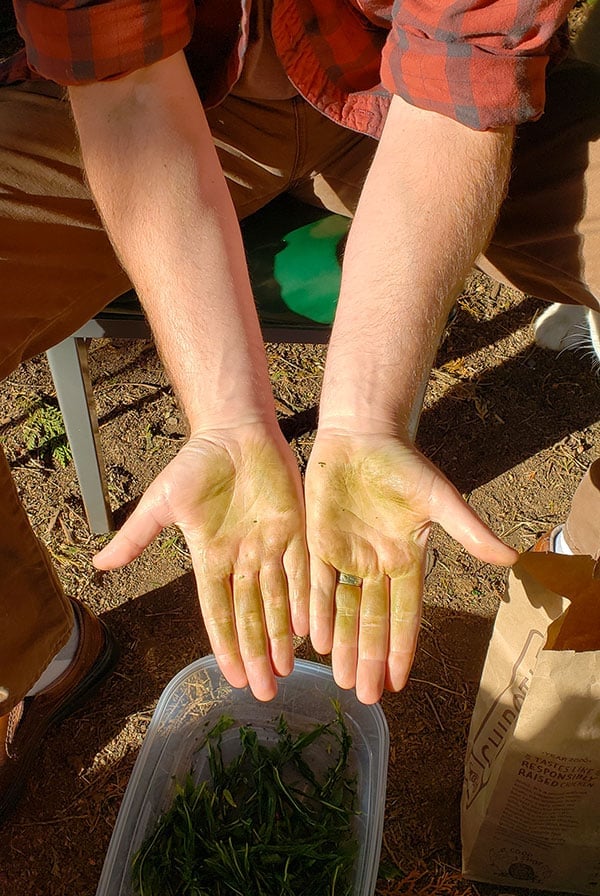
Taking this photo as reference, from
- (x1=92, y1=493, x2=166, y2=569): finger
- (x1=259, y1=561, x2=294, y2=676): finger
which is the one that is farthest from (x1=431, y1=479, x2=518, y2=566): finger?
(x1=92, y1=493, x2=166, y2=569): finger

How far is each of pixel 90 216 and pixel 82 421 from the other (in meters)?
0.53

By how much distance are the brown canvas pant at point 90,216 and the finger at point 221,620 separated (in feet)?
1.38

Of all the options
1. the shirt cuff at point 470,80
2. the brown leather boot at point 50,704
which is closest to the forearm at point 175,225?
the shirt cuff at point 470,80

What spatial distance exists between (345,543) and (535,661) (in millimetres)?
344

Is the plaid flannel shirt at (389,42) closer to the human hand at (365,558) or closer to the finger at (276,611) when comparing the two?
the human hand at (365,558)

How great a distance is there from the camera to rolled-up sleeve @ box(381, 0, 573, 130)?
129 centimetres

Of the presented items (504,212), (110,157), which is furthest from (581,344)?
(110,157)

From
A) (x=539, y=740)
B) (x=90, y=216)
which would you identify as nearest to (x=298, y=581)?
(x=539, y=740)

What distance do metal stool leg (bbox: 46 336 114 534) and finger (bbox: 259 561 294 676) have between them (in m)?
0.71

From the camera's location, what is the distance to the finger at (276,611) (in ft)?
4.33

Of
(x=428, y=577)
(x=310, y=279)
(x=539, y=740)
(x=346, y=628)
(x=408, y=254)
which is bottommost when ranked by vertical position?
(x=428, y=577)

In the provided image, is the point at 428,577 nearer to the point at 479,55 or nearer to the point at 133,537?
the point at 133,537

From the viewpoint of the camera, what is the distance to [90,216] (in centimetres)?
152

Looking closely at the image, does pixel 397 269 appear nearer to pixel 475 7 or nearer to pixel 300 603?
pixel 475 7
